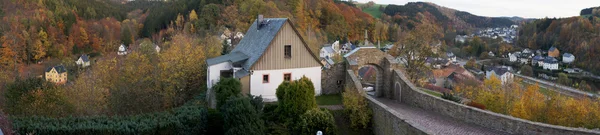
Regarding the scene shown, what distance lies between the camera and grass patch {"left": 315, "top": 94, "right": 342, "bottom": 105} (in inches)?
791

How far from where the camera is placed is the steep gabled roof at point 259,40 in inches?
806

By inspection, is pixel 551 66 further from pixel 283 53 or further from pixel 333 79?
pixel 283 53

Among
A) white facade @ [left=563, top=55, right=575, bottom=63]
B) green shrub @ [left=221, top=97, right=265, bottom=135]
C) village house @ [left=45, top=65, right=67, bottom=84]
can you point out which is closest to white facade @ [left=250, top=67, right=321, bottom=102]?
green shrub @ [left=221, top=97, right=265, bottom=135]

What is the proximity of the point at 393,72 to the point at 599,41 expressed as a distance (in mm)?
110238

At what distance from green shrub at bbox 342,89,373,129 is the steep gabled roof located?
4.58 metres

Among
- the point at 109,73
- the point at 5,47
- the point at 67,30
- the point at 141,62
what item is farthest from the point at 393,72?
the point at 67,30

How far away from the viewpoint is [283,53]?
20.6 m

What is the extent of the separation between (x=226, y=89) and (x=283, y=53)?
407cm

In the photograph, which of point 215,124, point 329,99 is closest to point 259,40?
point 329,99

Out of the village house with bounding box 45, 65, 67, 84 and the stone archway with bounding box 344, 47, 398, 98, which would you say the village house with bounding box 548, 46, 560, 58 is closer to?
the village house with bounding box 45, 65, 67, 84

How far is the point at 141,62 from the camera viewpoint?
2350cm

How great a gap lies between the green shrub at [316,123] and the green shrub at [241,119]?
149 centimetres

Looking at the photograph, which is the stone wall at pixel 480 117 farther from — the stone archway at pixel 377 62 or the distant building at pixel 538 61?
the distant building at pixel 538 61

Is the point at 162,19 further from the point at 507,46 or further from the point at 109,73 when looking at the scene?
the point at 507,46
